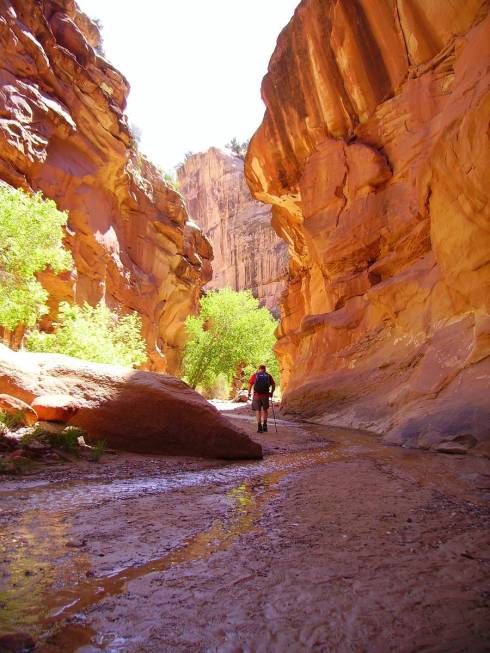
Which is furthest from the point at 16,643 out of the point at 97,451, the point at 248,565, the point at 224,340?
the point at 224,340

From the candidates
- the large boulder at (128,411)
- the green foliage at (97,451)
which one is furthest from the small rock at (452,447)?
the green foliage at (97,451)

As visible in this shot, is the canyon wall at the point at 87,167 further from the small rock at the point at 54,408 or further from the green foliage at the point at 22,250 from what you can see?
the small rock at the point at 54,408

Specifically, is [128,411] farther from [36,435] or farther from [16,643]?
[16,643]

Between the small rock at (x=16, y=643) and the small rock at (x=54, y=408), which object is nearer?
the small rock at (x=16, y=643)

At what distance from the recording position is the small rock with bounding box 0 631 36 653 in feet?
5.14

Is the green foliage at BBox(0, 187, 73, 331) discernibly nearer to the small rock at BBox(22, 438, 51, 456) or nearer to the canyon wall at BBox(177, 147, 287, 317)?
the small rock at BBox(22, 438, 51, 456)

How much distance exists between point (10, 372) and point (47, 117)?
20017 millimetres

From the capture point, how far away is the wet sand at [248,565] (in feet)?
5.76

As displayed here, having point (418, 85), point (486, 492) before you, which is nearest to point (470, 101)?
point (418, 85)

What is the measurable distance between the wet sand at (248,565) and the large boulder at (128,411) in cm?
188

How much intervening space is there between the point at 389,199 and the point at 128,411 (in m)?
12.4

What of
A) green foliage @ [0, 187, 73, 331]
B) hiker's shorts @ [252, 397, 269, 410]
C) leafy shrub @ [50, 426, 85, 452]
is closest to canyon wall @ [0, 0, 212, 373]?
green foliage @ [0, 187, 73, 331]

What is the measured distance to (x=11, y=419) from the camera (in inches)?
228

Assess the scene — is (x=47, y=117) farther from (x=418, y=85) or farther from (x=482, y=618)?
(x=482, y=618)
